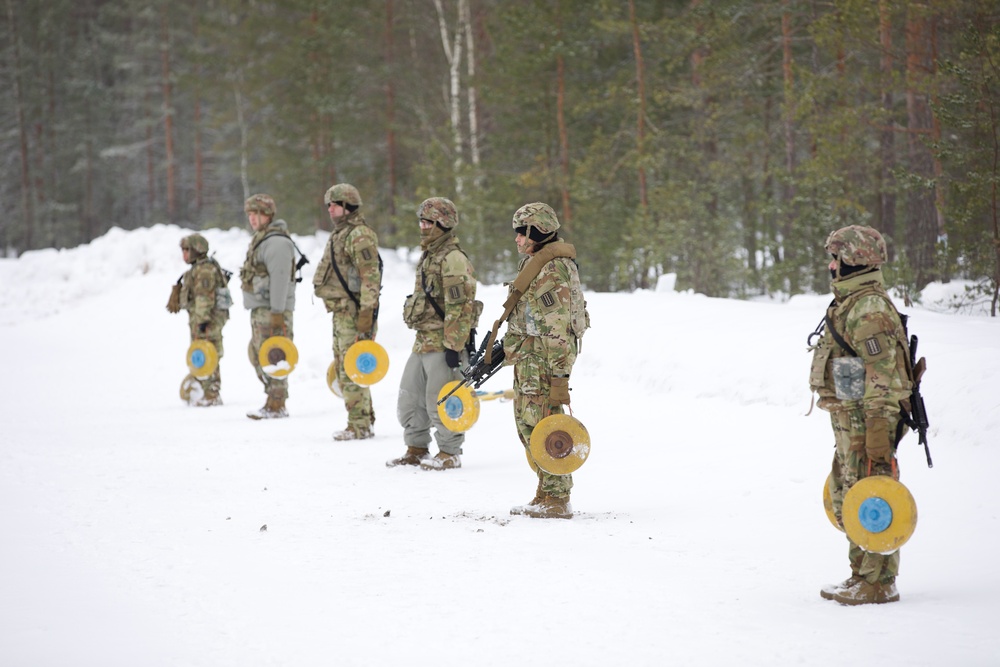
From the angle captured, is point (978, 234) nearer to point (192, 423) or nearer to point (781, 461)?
point (781, 461)

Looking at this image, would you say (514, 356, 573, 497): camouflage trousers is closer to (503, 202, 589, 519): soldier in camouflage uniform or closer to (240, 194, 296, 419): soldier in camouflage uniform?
(503, 202, 589, 519): soldier in camouflage uniform

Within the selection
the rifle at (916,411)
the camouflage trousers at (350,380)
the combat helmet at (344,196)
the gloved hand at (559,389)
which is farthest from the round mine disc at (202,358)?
the rifle at (916,411)

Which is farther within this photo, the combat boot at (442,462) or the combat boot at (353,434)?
the combat boot at (353,434)

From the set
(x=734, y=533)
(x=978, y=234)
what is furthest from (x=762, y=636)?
(x=978, y=234)

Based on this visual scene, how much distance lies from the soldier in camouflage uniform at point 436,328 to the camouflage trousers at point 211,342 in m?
5.35

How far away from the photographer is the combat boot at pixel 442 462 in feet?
28.2

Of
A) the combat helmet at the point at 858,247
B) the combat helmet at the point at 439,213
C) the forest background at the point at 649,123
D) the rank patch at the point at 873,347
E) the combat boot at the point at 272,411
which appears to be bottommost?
the combat boot at the point at 272,411

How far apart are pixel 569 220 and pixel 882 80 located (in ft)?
27.2

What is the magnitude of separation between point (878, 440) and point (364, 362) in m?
6.02

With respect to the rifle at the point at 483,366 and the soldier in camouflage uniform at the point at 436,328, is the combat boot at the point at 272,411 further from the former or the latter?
the rifle at the point at 483,366

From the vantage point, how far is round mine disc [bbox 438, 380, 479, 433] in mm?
8211

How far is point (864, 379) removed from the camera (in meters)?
4.70

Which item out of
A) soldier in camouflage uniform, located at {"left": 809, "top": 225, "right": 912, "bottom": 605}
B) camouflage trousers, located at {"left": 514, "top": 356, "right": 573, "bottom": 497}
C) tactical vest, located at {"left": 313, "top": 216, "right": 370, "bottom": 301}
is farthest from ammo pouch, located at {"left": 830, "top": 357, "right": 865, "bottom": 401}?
tactical vest, located at {"left": 313, "top": 216, "right": 370, "bottom": 301}

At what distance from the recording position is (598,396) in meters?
11.4
